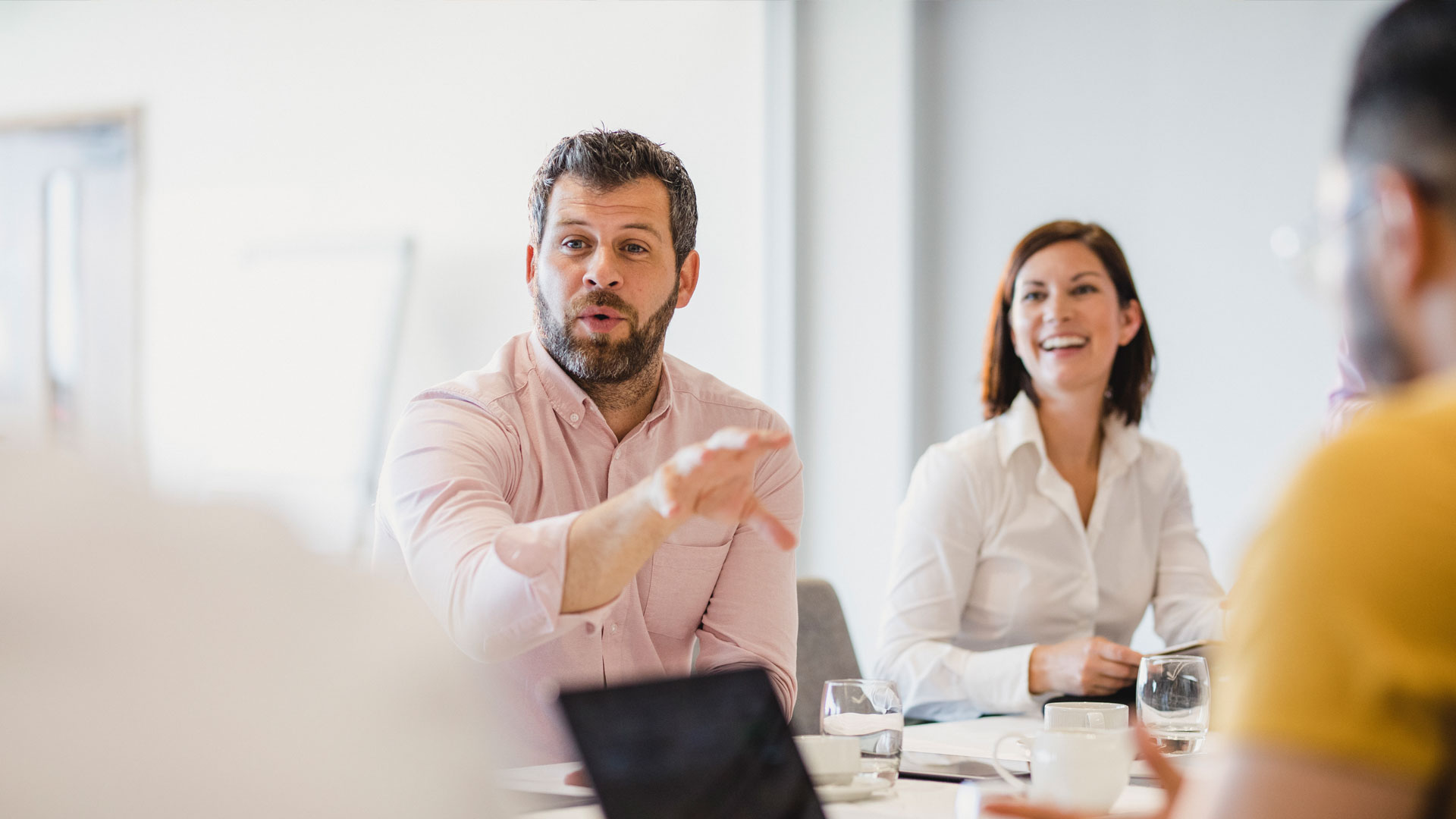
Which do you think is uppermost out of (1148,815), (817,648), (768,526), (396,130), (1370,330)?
(396,130)

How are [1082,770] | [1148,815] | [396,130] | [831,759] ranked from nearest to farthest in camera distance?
[1148,815] < [1082,770] < [831,759] < [396,130]

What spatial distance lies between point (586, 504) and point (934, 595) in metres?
0.80

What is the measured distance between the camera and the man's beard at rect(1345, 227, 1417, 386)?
637 mm

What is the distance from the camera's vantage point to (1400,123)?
0.63m

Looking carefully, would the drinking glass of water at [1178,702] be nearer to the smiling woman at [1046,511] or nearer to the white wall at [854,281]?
the smiling woman at [1046,511]

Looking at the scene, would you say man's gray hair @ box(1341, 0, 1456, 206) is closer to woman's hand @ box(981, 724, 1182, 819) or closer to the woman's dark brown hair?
woman's hand @ box(981, 724, 1182, 819)

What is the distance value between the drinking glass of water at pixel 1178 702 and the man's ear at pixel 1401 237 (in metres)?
0.88

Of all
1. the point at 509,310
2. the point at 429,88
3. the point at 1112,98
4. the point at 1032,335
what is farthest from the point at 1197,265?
the point at 429,88

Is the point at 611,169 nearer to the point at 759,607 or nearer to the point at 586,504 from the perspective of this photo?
the point at 586,504

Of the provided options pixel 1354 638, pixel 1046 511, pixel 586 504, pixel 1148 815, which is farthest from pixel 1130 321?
pixel 1354 638

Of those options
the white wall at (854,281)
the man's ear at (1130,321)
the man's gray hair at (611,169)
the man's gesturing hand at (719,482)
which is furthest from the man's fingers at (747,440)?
the white wall at (854,281)

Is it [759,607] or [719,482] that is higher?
[719,482]

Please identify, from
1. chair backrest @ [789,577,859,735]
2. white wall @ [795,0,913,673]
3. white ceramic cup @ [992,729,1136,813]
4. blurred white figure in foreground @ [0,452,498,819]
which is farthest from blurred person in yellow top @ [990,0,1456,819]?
white wall @ [795,0,913,673]

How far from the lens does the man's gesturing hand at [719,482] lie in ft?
3.99
